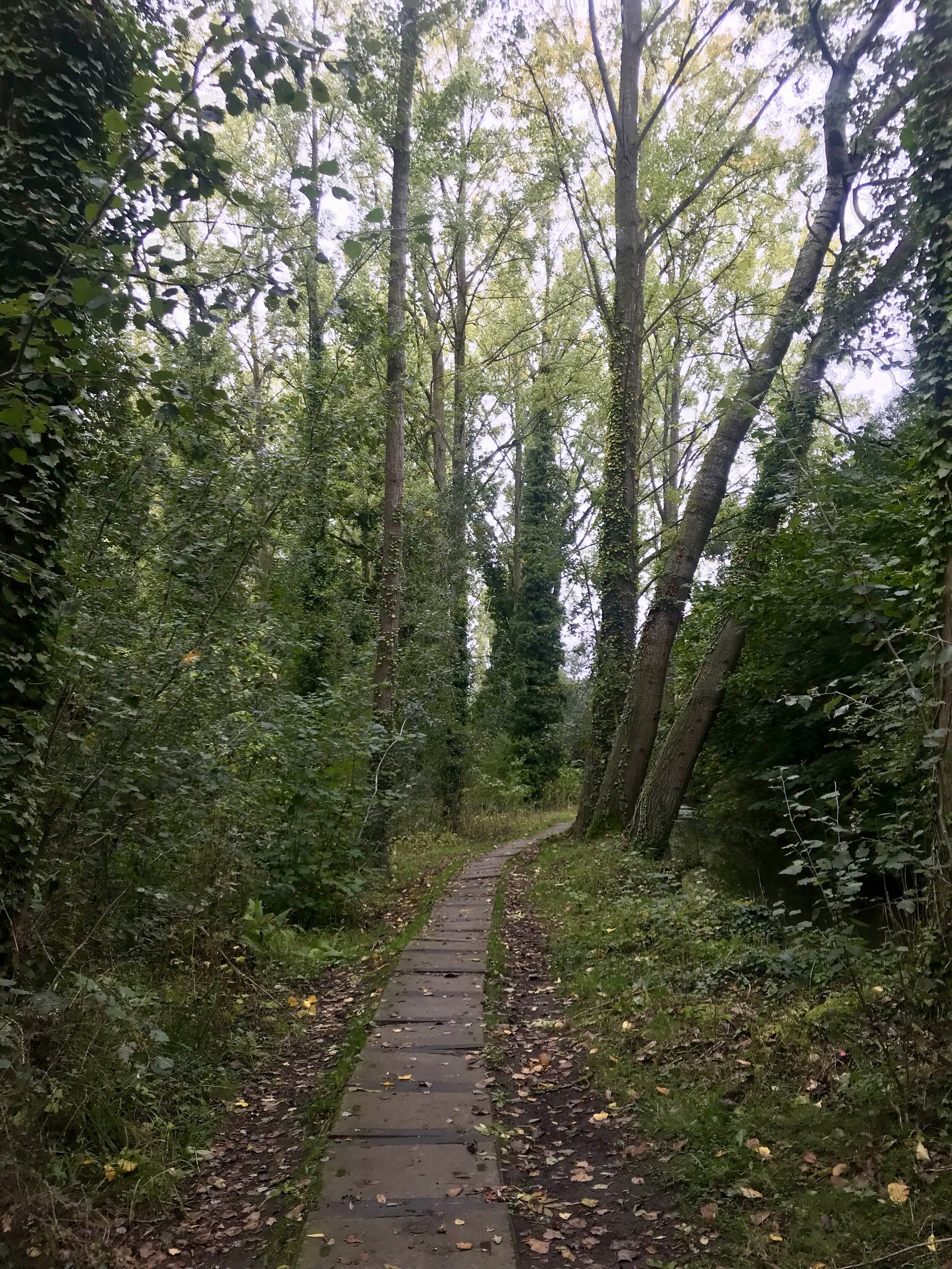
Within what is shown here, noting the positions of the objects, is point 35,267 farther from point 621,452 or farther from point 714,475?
point 621,452

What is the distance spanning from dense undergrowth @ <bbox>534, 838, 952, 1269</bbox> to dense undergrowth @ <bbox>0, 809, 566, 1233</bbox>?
2.21 m

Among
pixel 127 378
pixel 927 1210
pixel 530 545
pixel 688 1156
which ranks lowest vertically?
pixel 688 1156

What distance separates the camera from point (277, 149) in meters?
20.5

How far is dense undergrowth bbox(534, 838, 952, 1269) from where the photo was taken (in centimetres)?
292

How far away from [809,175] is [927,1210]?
14478mm

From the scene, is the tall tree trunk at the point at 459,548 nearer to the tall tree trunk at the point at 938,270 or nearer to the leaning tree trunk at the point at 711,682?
the leaning tree trunk at the point at 711,682

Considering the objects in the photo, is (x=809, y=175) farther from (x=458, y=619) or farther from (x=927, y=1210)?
(x=927, y=1210)

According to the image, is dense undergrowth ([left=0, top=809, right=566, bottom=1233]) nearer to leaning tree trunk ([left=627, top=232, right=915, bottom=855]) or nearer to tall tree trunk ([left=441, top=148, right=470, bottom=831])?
leaning tree trunk ([left=627, top=232, right=915, bottom=855])

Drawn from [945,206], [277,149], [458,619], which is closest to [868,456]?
[945,206]

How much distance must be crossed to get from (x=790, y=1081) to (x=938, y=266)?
415 cm

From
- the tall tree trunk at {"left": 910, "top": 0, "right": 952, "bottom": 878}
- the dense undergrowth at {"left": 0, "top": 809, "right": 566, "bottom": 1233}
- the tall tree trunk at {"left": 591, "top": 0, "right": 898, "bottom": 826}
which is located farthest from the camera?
the tall tree trunk at {"left": 591, "top": 0, "right": 898, "bottom": 826}

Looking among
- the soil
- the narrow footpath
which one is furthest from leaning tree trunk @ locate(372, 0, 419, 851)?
the soil

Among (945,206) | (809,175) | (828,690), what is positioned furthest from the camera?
(809,175)

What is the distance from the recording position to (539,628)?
21625 mm
